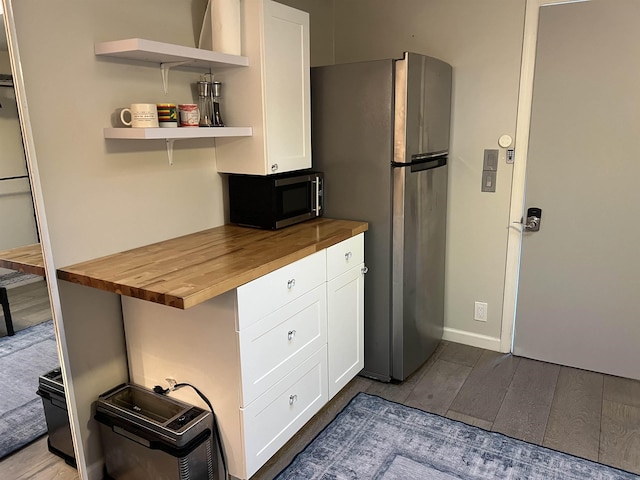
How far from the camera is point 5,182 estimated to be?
1.70 meters

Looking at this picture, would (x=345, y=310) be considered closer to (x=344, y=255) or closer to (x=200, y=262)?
(x=344, y=255)

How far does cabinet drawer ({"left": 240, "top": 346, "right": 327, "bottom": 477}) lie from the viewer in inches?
74.6

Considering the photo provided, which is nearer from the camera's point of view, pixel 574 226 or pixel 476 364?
pixel 574 226

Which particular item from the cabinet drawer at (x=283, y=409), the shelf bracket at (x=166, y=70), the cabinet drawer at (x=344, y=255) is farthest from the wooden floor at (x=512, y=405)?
the shelf bracket at (x=166, y=70)

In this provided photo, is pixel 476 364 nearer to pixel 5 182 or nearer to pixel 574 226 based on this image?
pixel 574 226

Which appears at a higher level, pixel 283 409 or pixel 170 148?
pixel 170 148

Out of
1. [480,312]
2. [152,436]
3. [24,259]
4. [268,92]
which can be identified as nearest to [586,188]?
[480,312]

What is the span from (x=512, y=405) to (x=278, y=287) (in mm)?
1476

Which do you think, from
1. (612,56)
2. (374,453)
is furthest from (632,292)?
(374,453)

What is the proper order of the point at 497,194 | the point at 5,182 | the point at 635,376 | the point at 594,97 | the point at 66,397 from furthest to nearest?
the point at 497,194
the point at 635,376
the point at 594,97
the point at 66,397
the point at 5,182

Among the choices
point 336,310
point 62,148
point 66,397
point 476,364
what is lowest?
point 476,364

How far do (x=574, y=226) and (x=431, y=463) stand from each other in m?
1.53

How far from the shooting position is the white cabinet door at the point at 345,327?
2379 mm

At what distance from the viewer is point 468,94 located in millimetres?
2949
